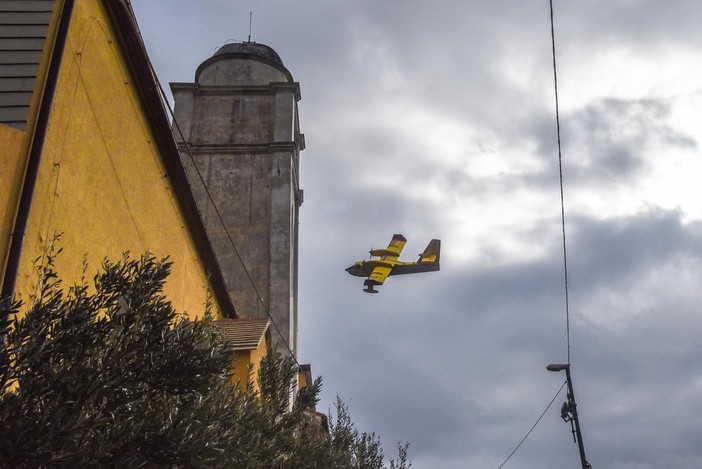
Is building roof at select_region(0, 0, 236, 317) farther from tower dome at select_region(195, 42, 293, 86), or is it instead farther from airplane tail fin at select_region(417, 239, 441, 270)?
airplane tail fin at select_region(417, 239, 441, 270)

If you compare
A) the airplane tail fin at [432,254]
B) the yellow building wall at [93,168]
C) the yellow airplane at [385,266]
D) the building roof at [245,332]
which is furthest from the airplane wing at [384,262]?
the yellow building wall at [93,168]

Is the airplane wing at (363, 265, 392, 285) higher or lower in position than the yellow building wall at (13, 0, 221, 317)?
higher

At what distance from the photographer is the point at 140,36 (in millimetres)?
9953

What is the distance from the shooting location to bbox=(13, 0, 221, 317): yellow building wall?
293 inches

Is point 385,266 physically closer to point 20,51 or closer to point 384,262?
point 384,262

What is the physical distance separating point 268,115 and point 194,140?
2322 mm

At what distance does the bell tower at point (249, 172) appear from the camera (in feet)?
67.0

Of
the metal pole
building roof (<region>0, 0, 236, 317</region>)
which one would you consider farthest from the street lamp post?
building roof (<region>0, 0, 236, 317</region>)

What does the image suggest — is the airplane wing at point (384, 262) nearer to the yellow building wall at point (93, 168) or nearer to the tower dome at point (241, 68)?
the tower dome at point (241, 68)

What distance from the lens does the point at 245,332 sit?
46.8 ft

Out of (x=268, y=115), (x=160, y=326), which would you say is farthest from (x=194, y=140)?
(x=160, y=326)

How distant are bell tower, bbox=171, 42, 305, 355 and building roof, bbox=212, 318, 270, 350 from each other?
412 centimetres

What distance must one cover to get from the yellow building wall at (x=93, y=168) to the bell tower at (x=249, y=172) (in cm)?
869

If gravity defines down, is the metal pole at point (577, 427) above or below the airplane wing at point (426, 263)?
below
